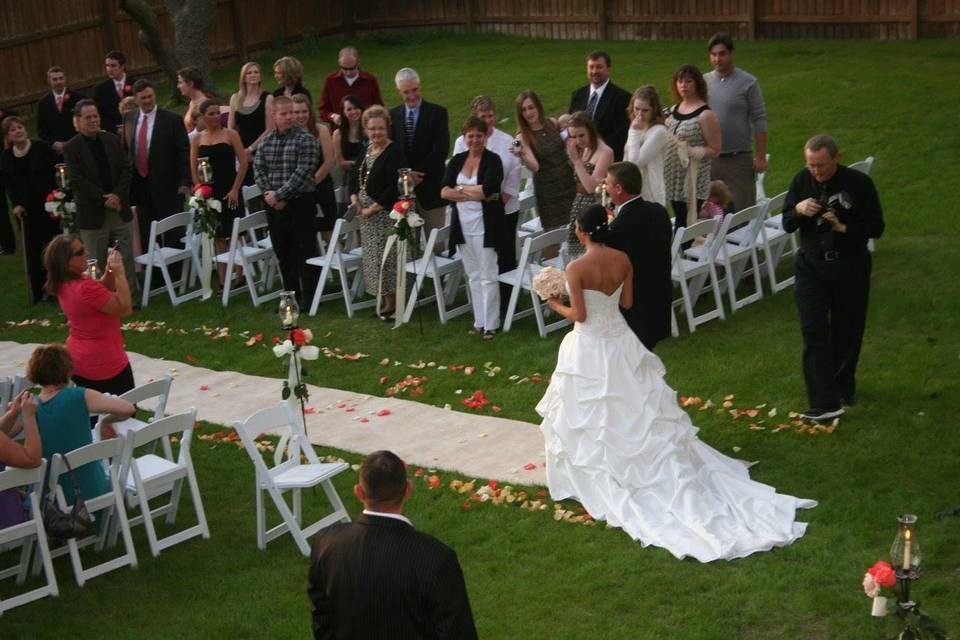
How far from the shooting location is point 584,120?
11.8 m

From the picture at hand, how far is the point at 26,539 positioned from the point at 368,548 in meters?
4.19

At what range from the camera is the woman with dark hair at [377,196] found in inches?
500

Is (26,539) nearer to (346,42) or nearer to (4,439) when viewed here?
(4,439)

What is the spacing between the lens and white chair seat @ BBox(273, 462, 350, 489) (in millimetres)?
8242

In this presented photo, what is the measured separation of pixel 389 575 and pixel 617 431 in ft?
13.0

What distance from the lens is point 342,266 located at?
44.3 feet

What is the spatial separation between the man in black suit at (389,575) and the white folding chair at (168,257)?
10.0 meters

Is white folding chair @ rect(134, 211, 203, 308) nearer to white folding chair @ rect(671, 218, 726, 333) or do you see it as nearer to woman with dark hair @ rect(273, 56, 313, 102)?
woman with dark hair @ rect(273, 56, 313, 102)

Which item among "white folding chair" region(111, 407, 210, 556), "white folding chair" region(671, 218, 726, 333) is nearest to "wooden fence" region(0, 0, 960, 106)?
"white folding chair" region(671, 218, 726, 333)

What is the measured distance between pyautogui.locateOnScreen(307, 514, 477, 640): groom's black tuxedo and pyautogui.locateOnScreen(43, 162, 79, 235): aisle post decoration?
34.1 feet

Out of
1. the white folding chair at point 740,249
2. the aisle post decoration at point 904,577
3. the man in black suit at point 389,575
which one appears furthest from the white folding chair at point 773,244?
the man in black suit at point 389,575

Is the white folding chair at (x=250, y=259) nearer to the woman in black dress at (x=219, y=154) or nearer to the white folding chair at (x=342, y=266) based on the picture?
the woman in black dress at (x=219, y=154)

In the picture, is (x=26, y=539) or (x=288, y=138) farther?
(x=288, y=138)

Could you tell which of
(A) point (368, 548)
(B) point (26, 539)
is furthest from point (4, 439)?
(A) point (368, 548)
